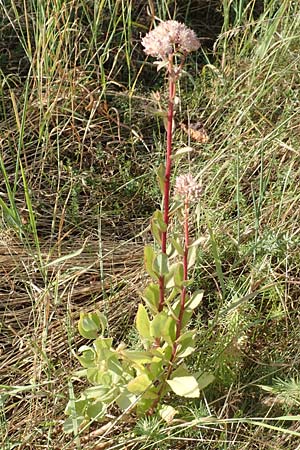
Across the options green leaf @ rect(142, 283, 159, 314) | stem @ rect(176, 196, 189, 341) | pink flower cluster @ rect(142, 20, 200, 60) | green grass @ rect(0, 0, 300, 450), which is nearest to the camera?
pink flower cluster @ rect(142, 20, 200, 60)

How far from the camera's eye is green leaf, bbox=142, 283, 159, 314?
142 centimetres

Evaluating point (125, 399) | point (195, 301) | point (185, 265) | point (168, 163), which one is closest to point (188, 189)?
point (168, 163)

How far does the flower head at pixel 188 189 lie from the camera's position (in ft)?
4.22

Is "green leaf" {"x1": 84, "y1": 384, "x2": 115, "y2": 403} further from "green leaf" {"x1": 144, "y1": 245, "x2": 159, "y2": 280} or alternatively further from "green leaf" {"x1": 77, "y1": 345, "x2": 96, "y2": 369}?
"green leaf" {"x1": 144, "y1": 245, "x2": 159, "y2": 280}

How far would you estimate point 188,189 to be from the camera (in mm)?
1290

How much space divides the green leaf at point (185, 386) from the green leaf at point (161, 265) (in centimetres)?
23

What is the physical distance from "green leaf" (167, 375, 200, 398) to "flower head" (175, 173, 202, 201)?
0.38 metres

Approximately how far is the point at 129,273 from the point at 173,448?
529mm

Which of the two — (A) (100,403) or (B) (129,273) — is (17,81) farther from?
(A) (100,403)

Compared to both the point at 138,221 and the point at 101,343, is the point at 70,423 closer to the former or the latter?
the point at 101,343

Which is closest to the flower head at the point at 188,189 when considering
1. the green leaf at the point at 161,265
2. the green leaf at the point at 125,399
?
the green leaf at the point at 161,265

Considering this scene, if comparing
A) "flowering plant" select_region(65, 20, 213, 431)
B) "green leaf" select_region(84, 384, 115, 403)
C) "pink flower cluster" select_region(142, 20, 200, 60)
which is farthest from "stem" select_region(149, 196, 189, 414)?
"pink flower cluster" select_region(142, 20, 200, 60)

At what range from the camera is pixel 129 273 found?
1.92m

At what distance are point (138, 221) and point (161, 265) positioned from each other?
0.76 metres
